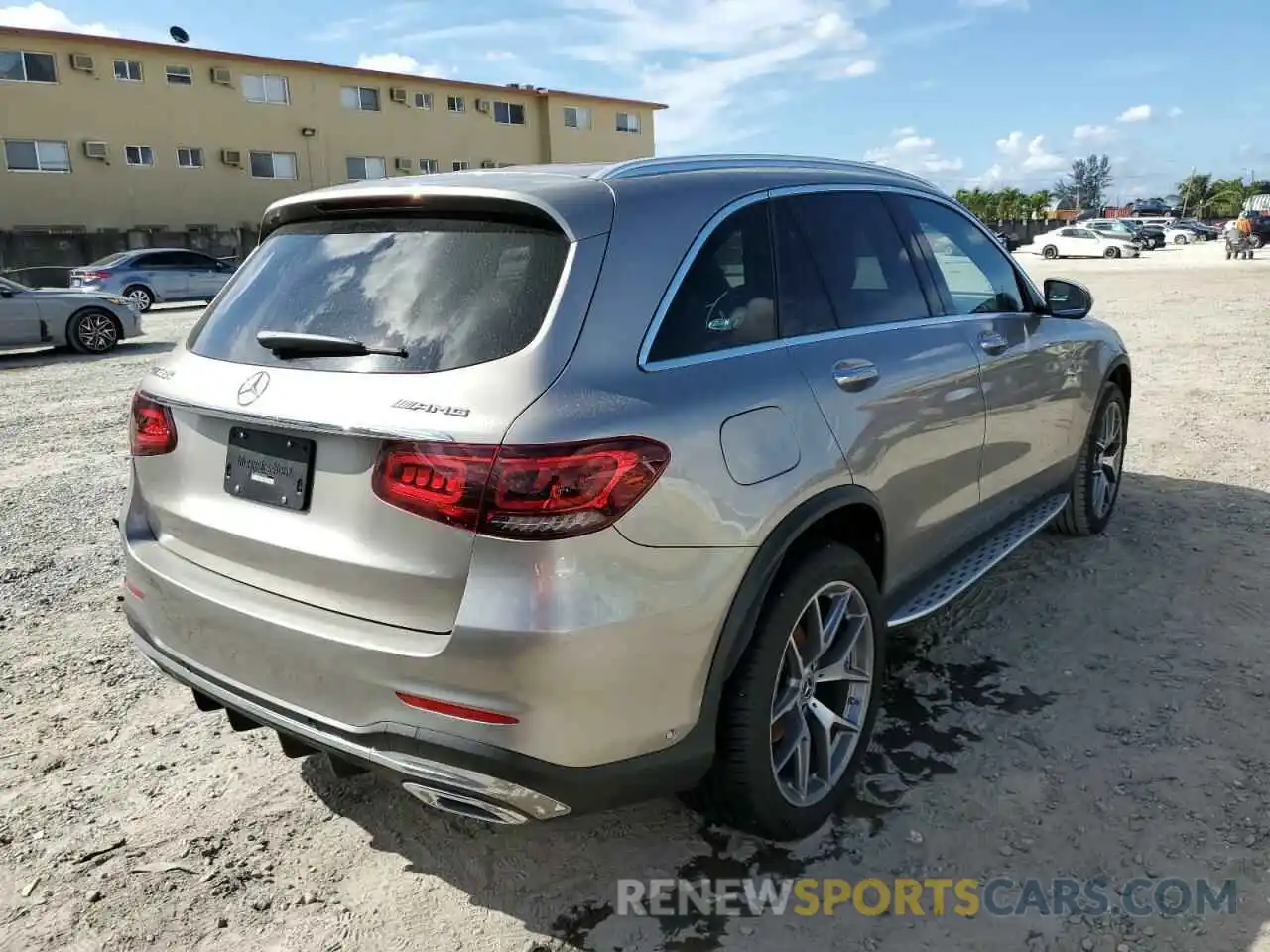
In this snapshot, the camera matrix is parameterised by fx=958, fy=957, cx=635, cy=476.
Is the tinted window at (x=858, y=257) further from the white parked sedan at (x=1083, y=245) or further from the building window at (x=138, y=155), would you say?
the white parked sedan at (x=1083, y=245)

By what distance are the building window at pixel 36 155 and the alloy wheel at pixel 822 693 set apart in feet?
122

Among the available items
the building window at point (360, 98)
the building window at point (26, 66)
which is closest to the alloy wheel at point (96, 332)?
the building window at point (26, 66)

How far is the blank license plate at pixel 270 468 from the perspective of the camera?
2.27 m

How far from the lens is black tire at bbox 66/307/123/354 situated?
13.6 meters

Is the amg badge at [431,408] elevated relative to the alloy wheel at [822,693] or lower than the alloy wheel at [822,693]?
elevated

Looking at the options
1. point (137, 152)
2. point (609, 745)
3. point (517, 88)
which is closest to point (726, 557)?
point (609, 745)

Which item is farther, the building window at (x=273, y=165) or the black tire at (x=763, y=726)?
the building window at (x=273, y=165)

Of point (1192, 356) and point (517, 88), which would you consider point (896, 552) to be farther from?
point (517, 88)

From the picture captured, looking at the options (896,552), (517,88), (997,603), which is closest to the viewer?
(896,552)

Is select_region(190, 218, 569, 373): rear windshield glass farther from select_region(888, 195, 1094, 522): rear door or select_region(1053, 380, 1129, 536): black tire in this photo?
select_region(1053, 380, 1129, 536): black tire

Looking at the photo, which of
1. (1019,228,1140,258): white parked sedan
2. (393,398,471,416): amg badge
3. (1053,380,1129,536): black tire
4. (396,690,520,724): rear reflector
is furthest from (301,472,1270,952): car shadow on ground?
(1019,228,1140,258): white parked sedan

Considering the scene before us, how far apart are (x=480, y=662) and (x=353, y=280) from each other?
1.09m

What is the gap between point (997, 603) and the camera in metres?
4.27

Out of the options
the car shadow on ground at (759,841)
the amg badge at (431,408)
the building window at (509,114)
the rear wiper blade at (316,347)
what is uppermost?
the building window at (509,114)
